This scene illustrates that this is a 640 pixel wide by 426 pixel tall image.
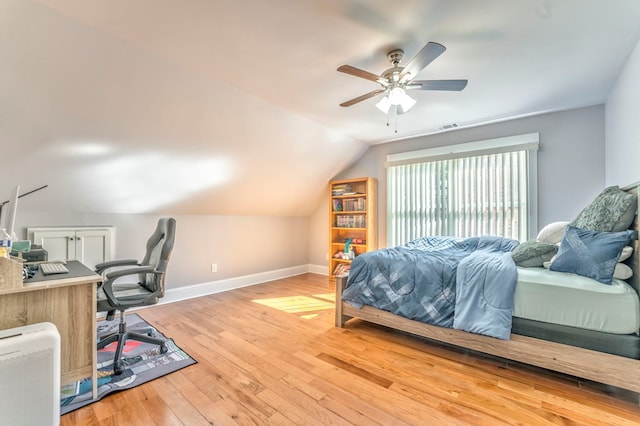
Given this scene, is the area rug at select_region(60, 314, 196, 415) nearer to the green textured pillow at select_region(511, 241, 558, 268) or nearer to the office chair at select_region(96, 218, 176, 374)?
the office chair at select_region(96, 218, 176, 374)

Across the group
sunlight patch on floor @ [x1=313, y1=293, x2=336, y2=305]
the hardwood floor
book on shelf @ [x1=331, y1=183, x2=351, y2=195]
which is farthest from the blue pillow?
book on shelf @ [x1=331, y1=183, x2=351, y2=195]

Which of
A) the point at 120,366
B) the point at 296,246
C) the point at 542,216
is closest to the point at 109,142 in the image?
the point at 120,366

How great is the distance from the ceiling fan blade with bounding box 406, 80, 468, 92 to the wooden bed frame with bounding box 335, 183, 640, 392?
127 centimetres

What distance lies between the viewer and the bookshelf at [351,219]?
4.57 metres

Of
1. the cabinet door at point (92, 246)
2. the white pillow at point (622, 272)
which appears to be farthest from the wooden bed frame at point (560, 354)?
the cabinet door at point (92, 246)

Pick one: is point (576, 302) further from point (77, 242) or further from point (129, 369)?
point (77, 242)

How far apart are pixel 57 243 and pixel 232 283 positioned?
2.09 m

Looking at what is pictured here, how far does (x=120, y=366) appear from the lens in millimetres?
1965

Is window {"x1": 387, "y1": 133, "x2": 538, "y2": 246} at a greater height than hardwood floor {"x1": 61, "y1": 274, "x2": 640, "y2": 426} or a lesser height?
greater

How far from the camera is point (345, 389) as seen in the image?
1.80 meters

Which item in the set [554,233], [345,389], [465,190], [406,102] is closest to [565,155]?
[465,190]

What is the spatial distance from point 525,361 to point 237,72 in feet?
10.1

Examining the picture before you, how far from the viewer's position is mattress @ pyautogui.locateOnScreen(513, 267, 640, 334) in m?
1.70

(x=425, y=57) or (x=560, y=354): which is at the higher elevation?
(x=425, y=57)
